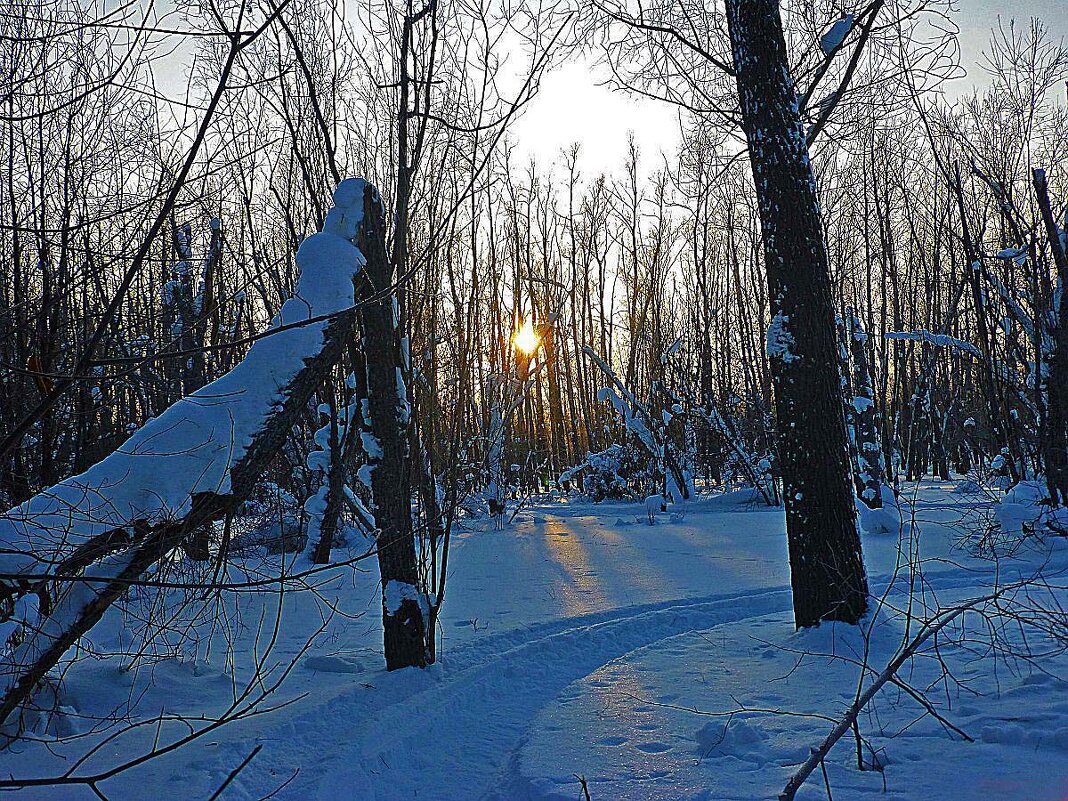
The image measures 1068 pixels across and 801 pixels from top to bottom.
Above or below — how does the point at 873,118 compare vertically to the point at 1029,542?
above

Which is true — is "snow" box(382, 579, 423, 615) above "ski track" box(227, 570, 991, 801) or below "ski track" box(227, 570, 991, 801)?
above

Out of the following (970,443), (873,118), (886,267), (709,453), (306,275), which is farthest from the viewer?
(970,443)

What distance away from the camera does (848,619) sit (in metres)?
5.11

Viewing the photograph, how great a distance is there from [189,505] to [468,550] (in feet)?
27.9

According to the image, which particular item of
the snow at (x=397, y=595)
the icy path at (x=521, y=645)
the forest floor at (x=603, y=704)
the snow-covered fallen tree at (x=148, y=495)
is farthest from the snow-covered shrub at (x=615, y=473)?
the snow-covered fallen tree at (x=148, y=495)

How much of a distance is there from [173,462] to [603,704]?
2.75 metres

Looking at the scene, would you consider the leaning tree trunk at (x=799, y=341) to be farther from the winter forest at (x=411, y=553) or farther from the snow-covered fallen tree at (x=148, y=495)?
the snow-covered fallen tree at (x=148, y=495)

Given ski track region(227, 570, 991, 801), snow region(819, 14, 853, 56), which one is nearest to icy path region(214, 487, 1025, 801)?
ski track region(227, 570, 991, 801)

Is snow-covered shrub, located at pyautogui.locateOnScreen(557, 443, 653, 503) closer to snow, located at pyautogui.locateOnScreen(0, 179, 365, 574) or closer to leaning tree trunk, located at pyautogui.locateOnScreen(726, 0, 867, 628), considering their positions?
leaning tree trunk, located at pyautogui.locateOnScreen(726, 0, 867, 628)

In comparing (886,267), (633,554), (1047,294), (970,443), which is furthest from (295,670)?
(970,443)

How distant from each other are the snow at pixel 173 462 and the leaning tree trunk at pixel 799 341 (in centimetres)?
304

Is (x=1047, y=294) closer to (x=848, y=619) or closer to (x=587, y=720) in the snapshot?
(x=848, y=619)

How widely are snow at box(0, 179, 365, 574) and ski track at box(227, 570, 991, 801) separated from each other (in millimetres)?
1591

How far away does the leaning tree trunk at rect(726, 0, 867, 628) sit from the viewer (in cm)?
508
